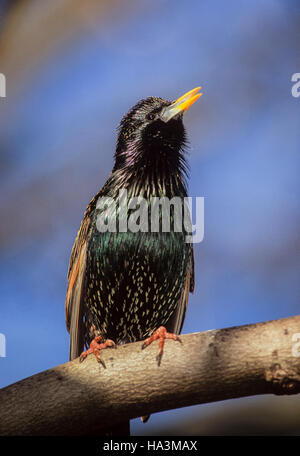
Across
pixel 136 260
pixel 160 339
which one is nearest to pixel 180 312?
pixel 136 260

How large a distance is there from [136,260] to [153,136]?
2.35 feet

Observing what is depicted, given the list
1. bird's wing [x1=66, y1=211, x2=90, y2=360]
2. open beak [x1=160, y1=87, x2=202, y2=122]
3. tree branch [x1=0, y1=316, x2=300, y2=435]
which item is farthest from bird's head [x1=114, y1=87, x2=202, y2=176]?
tree branch [x1=0, y1=316, x2=300, y2=435]

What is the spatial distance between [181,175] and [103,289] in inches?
29.3

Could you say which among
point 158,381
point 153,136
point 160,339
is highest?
point 153,136

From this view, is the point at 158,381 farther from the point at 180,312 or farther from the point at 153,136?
the point at 153,136

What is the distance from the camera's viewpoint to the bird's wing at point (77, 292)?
8.92 feet

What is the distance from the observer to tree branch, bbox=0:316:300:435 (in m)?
1.71

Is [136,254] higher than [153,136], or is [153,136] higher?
[153,136]

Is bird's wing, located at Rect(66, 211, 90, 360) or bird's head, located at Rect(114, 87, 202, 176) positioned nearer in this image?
bird's wing, located at Rect(66, 211, 90, 360)

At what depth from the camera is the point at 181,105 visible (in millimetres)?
2770

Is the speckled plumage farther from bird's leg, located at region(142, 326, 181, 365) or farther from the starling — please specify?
bird's leg, located at region(142, 326, 181, 365)

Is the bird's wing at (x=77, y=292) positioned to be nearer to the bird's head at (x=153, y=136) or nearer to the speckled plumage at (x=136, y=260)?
the speckled plumage at (x=136, y=260)

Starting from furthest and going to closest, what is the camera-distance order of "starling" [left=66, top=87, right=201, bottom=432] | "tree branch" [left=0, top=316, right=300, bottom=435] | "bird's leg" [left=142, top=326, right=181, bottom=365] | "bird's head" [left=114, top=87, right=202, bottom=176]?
"bird's head" [left=114, top=87, right=202, bottom=176] → "starling" [left=66, top=87, right=201, bottom=432] → "bird's leg" [left=142, top=326, right=181, bottom=365] → "tree branch" [left=0, top=316, right=300, bottom=435]
